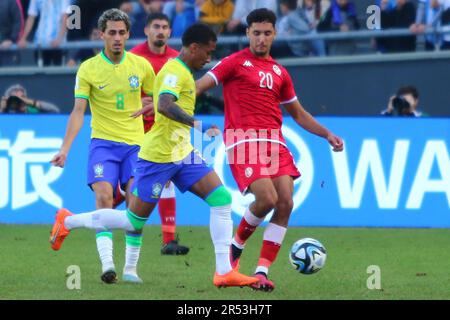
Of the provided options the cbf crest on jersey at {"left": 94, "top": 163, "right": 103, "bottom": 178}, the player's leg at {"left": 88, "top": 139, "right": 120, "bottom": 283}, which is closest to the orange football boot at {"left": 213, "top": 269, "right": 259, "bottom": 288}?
the player's leg at {"left": 88, "top": 139, "right": 120, "bottom": 283}

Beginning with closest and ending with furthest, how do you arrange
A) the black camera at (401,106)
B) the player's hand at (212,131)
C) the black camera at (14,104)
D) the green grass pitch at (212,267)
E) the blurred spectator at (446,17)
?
the player's hand at (212,131), the green grass pitch at (212,267), the black camera at (401,106), the black camera at (14,104), the blurred spectator at (446,17)

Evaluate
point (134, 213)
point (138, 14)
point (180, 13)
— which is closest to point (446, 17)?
point (180, 13)

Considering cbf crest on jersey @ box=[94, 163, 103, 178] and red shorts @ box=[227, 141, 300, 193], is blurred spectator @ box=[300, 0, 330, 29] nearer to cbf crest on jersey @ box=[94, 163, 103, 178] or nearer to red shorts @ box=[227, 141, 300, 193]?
cbf crest on jersey @ box=[94, 163, 103, 178]

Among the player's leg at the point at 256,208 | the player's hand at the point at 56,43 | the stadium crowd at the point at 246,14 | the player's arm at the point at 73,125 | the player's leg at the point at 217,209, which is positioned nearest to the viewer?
the player's leg at the point at 217,209

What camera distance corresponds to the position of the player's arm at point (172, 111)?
9.38m

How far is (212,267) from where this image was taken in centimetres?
1152

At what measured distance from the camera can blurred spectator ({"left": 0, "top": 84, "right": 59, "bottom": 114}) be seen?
16.9m

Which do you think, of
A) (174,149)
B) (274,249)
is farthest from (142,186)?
(274,249)

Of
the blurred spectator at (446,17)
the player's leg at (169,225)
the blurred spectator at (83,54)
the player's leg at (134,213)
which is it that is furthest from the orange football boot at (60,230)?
the blurred spectator at (446,17)

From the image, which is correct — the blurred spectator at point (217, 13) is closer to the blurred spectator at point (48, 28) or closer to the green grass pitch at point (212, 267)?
the blurred spectator at point (48, 28)

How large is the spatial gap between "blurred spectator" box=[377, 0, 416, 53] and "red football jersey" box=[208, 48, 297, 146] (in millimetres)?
8004

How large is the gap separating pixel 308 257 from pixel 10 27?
997cm

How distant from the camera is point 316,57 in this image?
18438 millimetres

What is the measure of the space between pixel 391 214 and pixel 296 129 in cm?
154
